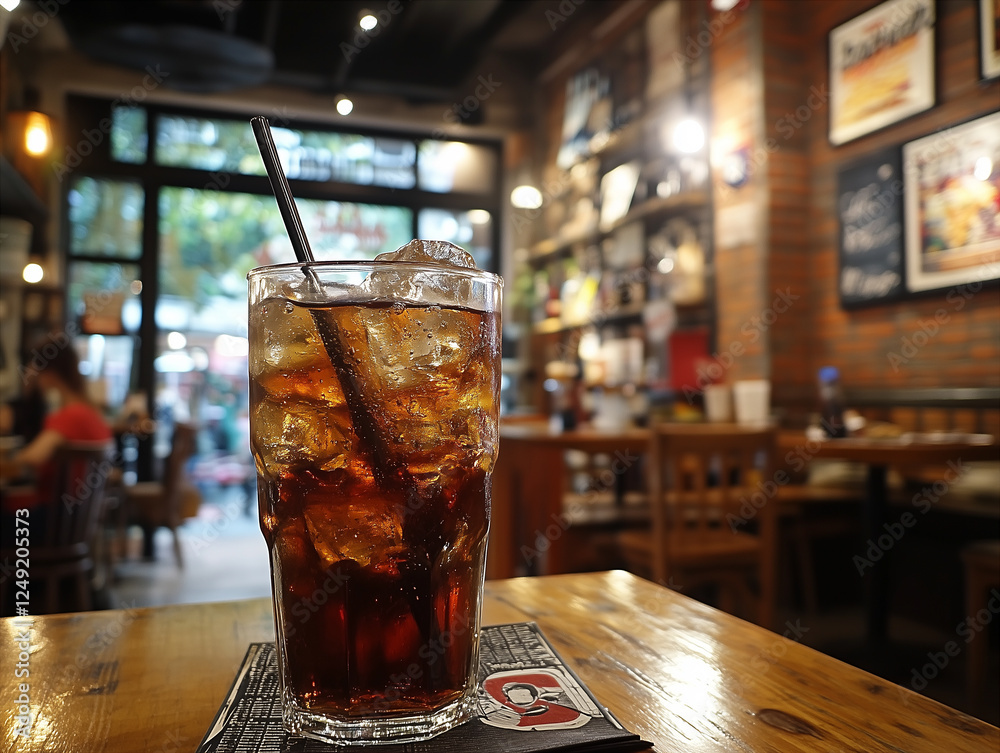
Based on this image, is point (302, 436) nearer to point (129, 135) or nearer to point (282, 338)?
point (282, 338)

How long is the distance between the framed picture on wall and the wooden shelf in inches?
70.8

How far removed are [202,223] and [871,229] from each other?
6.07 metres

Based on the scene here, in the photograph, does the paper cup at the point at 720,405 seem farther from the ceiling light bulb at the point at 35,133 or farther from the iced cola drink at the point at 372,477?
the ceiling light bulb at the point at 35,133

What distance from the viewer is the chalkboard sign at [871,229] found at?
13.7 ft

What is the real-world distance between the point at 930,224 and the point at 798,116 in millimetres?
1253

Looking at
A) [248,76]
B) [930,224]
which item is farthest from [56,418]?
[930,224]

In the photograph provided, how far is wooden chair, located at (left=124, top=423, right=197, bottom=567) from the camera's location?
5633 millimetres

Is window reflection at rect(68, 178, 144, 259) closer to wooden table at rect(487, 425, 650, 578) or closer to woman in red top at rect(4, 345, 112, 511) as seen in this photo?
woman in red top at rect(4, 345, 112, 511)

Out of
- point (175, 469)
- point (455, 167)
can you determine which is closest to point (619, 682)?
point (175, 469)

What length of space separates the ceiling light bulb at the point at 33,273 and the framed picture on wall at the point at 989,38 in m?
7.20

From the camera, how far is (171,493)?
5645mm

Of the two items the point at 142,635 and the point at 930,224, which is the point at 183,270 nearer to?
the point at 930,224

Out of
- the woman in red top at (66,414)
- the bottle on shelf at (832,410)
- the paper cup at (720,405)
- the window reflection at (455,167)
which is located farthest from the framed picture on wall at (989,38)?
the window reflection at (455,167)

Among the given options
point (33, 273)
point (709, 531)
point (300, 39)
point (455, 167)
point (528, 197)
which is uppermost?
point (300, 39)
